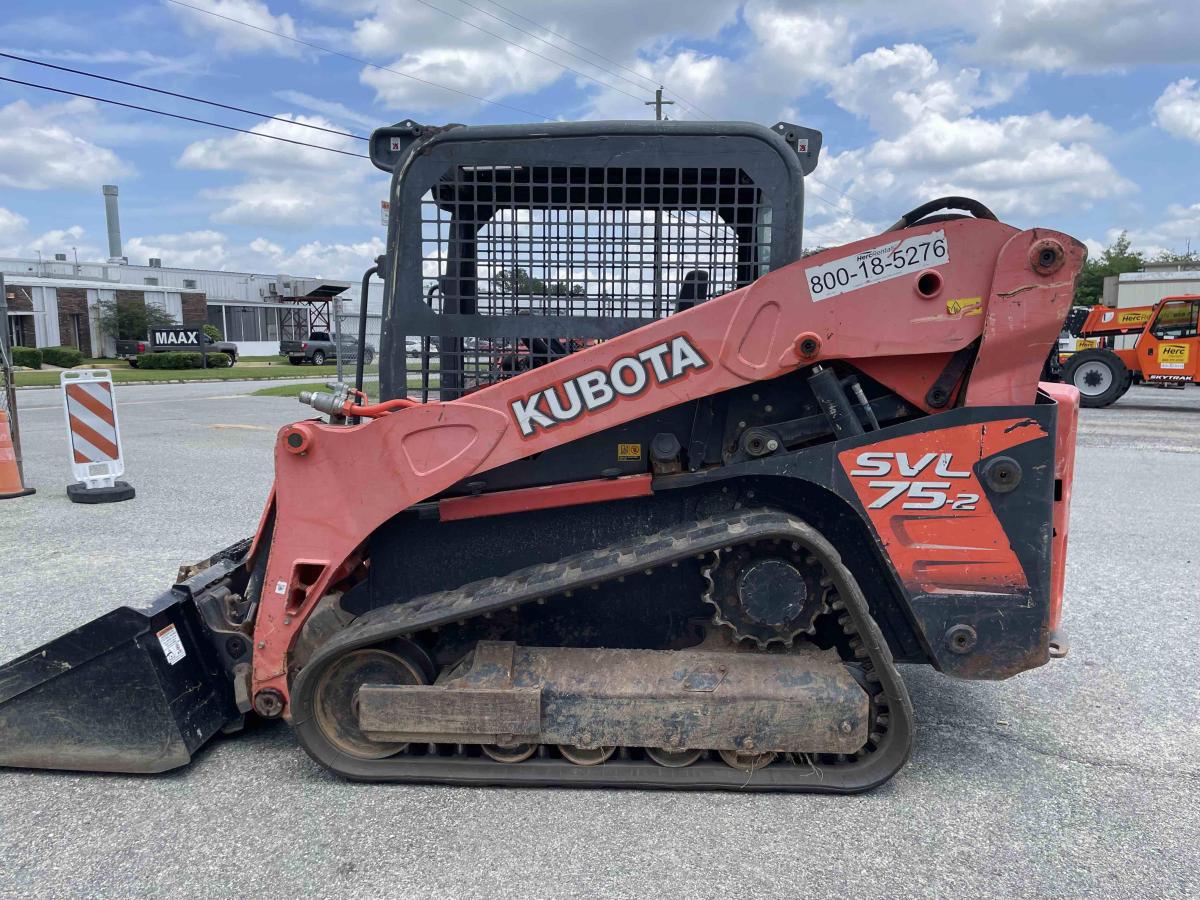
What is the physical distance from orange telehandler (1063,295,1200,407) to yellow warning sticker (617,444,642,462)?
1714 cm

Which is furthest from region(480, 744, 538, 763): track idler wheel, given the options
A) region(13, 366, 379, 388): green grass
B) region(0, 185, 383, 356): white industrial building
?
region(0, 185, 383, 356): white industrial building

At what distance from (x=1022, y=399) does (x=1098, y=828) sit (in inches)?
55.7

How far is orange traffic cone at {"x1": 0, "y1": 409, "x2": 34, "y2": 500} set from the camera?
7.80m

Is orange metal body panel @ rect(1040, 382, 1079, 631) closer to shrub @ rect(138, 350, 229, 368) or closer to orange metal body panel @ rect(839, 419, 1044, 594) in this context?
orange metal body panel @ rect(839, 419, 1044, 594)

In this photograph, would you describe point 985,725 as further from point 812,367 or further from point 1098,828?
point 812,367

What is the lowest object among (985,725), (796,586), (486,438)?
(985,725)

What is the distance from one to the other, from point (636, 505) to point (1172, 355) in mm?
19107

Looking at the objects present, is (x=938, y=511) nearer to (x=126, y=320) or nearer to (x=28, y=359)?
(x=28, y=359)

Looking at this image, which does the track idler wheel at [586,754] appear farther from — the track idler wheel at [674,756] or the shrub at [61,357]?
the shrub at [61,357]

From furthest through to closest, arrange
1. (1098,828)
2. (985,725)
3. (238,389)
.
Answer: (238,389), (985,725), (1098,828)

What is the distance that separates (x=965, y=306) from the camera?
2955mm

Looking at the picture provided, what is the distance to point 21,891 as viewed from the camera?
8.07 ft

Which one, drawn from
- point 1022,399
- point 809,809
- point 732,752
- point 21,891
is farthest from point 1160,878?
point 21,891

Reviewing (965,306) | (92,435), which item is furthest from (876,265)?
(92,435)
